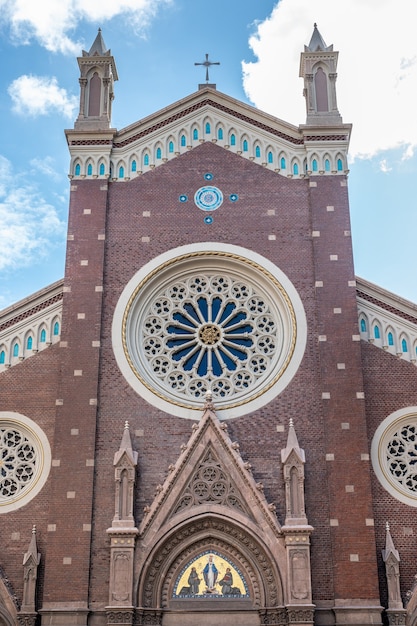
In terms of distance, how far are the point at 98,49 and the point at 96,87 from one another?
156 cm

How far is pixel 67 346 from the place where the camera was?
84.2 ft

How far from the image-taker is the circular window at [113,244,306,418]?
25.5 m

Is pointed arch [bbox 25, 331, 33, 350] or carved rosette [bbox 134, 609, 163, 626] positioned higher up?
pointed arch [bbox 25, 331, 33, 350]

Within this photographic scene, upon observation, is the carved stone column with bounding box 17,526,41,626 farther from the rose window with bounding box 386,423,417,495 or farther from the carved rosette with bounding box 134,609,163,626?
the rose window with bounding box 386,423,417,495

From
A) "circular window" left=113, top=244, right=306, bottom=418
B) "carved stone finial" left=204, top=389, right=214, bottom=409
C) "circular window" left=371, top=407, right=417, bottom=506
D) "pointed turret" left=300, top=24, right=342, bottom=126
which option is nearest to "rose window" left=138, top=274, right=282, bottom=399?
"circular window" left=113, top=244, right=306, bottom=418

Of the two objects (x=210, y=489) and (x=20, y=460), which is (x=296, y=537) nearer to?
(x=210, y=489)

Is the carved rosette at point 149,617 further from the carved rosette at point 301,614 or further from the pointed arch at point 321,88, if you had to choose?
the pointed arch at point 321,88

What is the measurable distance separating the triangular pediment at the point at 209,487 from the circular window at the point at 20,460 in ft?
11.6

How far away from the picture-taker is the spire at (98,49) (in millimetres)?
29938

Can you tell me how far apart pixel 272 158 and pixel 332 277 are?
4761 mm

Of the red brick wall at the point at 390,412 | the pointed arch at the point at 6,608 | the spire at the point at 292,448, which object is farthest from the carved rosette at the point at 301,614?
the pointed arch at the point at 6,608

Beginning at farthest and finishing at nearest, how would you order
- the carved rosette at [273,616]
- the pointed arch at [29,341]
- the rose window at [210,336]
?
the pointed arch at [29,341] → the rose window at [210,336] → the carved rosette at [273,616]

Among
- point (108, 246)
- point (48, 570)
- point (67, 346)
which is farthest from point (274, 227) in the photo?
point (48, 570)

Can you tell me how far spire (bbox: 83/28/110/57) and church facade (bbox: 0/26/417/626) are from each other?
0.13 m
